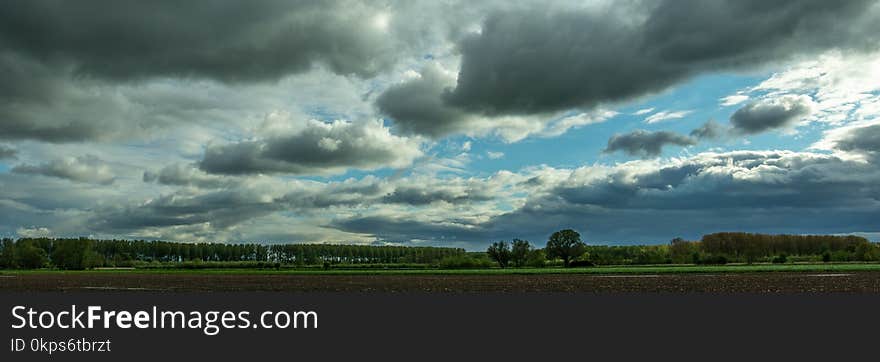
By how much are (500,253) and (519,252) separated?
19.0 feet

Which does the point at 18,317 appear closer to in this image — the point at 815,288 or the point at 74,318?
the point at 74,318

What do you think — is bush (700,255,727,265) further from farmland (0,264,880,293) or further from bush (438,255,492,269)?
farmland (0,264,880,293)

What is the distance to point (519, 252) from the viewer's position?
182000 millimetres

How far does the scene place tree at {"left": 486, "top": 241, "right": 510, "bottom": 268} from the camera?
180 metres

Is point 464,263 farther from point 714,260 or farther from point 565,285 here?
point 565,285

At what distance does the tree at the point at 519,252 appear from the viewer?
180875 mm

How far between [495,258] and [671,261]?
60161mm

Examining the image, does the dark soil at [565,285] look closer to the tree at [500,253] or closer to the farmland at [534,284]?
the farmland at [534,284]

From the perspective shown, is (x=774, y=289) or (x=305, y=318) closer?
(x=305, y=318)

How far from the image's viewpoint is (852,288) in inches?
2238

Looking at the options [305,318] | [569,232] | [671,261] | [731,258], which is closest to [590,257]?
[569,232]

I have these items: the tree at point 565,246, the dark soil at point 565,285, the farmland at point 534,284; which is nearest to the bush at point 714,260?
the tree at point 565,246

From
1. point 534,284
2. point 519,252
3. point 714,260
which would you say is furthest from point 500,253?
point 534,284

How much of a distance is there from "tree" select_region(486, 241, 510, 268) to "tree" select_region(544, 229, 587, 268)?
613 inches
